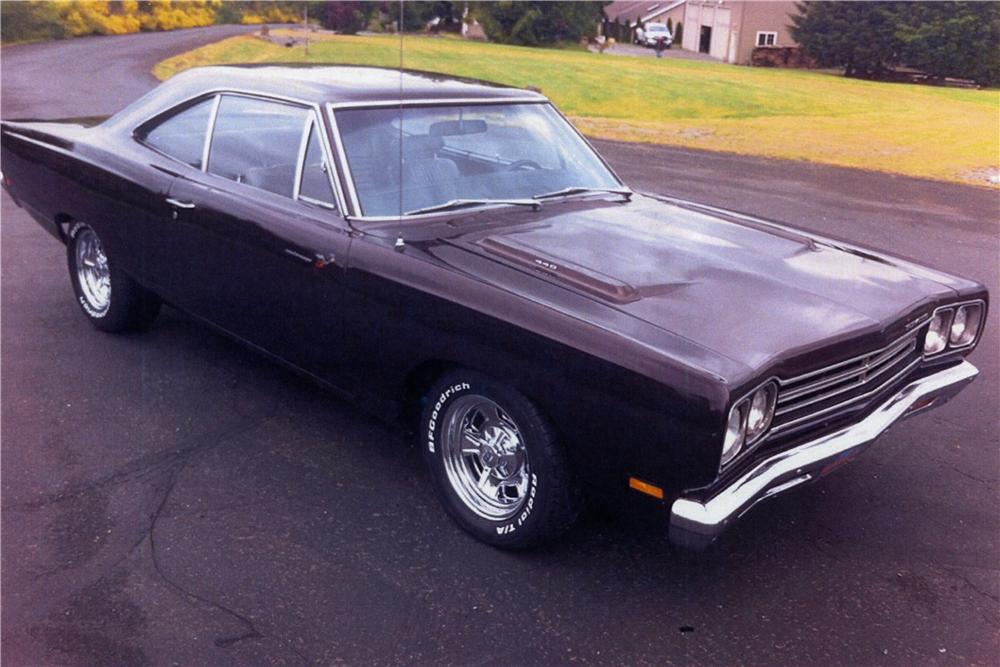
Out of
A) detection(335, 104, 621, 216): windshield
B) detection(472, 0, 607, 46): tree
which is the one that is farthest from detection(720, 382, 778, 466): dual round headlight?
detection(472, 0, 607, 46): tree

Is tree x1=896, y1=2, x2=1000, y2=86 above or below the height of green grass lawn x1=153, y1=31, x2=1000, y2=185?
above

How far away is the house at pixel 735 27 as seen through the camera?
18641 mm

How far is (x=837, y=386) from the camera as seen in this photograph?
3.10m

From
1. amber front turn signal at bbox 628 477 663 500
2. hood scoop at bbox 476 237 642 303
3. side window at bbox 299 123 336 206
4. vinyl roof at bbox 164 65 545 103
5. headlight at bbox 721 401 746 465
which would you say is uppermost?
vinyl roof at bbox 164 65 545 103

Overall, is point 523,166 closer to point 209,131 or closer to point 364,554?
point 209,131

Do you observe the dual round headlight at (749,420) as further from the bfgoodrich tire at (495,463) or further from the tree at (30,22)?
the tree at (30,22)

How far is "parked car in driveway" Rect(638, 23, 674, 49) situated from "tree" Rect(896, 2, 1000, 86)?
66.3ft

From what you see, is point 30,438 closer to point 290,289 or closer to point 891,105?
point 290,289

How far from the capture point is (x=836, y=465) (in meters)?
3.05

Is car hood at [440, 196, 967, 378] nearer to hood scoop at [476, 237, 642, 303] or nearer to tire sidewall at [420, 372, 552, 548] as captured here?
hood scoop at [476, 237, 642, 303]

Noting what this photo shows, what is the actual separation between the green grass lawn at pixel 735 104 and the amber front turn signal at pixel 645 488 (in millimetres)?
3406

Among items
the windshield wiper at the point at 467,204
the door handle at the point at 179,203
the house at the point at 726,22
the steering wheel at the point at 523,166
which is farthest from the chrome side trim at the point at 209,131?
the house at the point at 726,22

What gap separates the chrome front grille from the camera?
115 inches

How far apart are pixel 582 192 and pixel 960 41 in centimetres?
822
